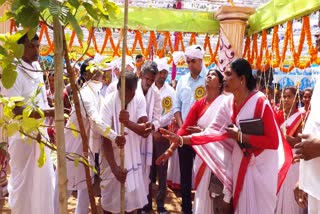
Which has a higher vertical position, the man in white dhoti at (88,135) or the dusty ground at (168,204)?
the man in white dhoti at (88,135)

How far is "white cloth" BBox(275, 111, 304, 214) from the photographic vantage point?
4.01 meters

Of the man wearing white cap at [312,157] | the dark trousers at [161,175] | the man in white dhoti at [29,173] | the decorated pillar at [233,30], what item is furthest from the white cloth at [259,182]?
the decorated pillar at [233,30]

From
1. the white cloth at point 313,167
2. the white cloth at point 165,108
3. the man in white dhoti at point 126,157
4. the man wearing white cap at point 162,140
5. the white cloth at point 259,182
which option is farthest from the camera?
the white cloth at point 165,108

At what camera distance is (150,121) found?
13.9 feet

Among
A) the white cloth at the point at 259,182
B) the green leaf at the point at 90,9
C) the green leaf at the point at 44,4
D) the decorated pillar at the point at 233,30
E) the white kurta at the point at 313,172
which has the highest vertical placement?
the decorated pillar at the point at 233,30

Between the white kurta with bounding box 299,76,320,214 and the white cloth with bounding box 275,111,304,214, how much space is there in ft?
6.37

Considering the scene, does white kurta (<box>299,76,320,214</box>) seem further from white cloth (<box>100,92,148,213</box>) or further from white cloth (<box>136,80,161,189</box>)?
white cloth (<box>136,80,161,189</box>)

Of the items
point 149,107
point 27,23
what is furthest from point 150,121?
point 27,23

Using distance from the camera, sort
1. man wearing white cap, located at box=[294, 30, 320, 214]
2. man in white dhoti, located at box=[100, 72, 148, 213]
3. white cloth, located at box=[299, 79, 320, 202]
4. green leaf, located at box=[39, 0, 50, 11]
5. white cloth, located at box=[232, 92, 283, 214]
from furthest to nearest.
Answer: man in white dhoti, located at box=[100, 72, 148, 213], white cloth, located at box=[232, 92, 283, 214], white cloth, located at box=[299, 79, 320, 202], man wearing white cap, located at box=[294, 30, 320, 214], green leaf, located at box=[39, 0, 50, 11]

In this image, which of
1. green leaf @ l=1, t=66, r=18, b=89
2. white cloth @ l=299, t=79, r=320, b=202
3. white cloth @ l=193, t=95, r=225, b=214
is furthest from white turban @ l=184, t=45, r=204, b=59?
green leaf @ l=1, t=66, r=18, b=89

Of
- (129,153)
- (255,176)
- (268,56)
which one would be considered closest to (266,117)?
(255,176)

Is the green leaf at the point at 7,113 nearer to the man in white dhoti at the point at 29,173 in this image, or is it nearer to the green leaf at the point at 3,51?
the green leaf at the point at 3,51

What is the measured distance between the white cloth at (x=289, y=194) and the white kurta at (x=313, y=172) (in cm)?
194

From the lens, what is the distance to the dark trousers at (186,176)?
430 centimetres
